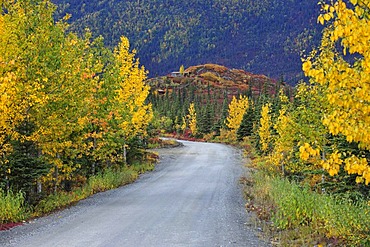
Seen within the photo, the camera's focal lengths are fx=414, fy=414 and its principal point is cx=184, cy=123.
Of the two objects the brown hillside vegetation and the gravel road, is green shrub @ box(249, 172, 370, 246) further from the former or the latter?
the brown hillside vegetation

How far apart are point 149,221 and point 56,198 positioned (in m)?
4.60

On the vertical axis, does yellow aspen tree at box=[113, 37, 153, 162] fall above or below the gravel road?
above

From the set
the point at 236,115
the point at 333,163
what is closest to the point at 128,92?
the point at 333,163

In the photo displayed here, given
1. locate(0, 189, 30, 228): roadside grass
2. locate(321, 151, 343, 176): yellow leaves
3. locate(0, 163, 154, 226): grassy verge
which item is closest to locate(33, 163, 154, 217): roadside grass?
locate(0, 163, 154, 226): grassy verge

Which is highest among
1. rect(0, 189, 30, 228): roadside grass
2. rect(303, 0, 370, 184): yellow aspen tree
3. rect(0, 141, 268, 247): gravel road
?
rect(303, 0, 370, 184): yellow aspen tree

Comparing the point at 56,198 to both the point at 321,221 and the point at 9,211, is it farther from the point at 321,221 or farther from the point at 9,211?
the point at 321,221

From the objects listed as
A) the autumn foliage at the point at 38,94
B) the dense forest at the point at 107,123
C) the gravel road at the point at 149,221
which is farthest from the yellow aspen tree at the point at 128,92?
the autumn foliage at the point at 38,94

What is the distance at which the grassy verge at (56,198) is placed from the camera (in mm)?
11570

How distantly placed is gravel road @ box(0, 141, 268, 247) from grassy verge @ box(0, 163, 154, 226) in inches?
20.4

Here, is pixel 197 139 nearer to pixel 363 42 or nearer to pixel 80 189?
pixel 80 189

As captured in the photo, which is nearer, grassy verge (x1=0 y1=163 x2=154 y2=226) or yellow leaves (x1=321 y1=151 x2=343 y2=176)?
yellow leaves (x1=321 y1=151 x2=343 y2=176)

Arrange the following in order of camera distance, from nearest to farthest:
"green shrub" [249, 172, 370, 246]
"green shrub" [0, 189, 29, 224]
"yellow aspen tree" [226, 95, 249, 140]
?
"green shrub" [249, 172, 370, 246], "green shrub" [0, 189, 29, 224], "yellow aspen tree" [226, 95, 249, 140]

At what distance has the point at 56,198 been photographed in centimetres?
1468

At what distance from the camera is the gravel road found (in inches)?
375
